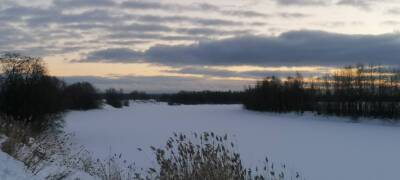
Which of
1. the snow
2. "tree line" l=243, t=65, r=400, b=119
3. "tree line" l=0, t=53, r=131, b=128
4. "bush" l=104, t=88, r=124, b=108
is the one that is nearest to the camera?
the snow

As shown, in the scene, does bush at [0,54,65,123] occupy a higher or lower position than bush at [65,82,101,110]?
higher

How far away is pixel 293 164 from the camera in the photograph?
1825 cm

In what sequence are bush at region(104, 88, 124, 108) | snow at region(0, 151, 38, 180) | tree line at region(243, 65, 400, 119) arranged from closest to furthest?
snow at region(0, 151, 38, 180) < tree line at region(243, 65, 400, 119) < bush at region(104, 88, 124, 108)

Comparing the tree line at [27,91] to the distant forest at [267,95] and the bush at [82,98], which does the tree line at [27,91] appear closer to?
the distant forest at [267,95]

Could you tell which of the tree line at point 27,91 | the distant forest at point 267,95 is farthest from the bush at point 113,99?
the tree line at point 27,91

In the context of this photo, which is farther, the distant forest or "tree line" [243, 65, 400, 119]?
"tree line" [243, 65, 400, 119]

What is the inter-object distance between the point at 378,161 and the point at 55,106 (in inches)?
968

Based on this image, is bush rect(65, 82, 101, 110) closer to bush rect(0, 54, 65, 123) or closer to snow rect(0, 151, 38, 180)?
bush rect(0, 54, 65, 123)

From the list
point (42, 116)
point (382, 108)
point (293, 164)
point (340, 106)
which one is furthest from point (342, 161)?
point (340, 106)

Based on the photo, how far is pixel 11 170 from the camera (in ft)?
20.1

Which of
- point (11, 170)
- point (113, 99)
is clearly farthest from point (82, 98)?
point (11, 170)

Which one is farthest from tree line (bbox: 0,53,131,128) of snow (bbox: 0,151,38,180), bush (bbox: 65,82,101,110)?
bush (bbox: 65,82,101,110)

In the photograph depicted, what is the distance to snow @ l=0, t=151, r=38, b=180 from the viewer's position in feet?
19.1

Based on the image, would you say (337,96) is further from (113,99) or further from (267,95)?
(113,99)
